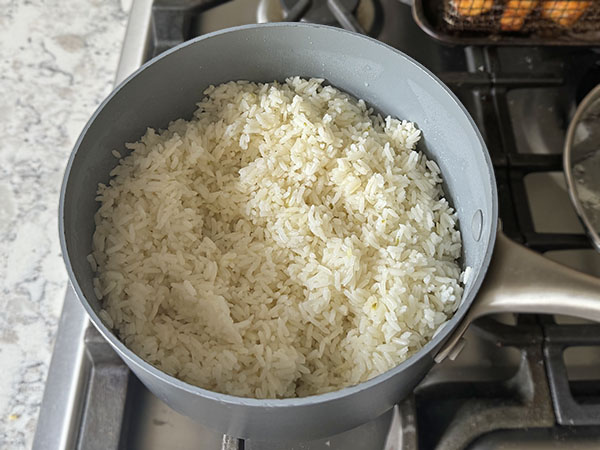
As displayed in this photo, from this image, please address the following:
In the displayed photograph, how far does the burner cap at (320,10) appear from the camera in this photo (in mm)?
1062

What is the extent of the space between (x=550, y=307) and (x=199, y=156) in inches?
20.2

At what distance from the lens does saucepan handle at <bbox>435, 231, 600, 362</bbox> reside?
2.18 feet

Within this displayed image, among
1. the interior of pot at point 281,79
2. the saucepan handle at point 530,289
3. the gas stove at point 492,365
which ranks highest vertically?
the interior of pot at point 281,79

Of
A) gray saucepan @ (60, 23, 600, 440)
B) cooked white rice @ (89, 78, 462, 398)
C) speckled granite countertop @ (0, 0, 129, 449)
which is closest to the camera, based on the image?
gray saucepan @ (60, 23, 600, 440)

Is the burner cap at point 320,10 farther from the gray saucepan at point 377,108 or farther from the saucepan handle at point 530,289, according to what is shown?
the saucepan handle at point 530,289

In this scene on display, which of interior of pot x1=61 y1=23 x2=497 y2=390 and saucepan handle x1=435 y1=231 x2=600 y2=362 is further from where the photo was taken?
interior of pot x1=61 y1=23 x2=497 y2=390

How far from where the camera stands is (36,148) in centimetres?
105

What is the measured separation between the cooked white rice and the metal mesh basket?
29cm

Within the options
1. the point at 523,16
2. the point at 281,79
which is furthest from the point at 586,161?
the point at 281,79

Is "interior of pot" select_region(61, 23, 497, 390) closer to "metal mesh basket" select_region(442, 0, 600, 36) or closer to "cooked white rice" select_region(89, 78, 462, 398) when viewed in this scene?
"cooked white rice" select_region(89, 78, 462, 398)

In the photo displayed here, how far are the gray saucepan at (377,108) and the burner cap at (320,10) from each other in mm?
175

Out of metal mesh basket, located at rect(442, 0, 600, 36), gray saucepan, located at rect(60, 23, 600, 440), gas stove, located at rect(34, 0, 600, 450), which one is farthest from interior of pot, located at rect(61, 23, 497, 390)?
metal mesh basket, located at rect(442, 0, 600, 36)

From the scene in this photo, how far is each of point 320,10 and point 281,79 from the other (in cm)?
20

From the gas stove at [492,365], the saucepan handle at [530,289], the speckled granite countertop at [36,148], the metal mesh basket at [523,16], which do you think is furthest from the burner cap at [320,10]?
the saucepan handle at [530,289]
